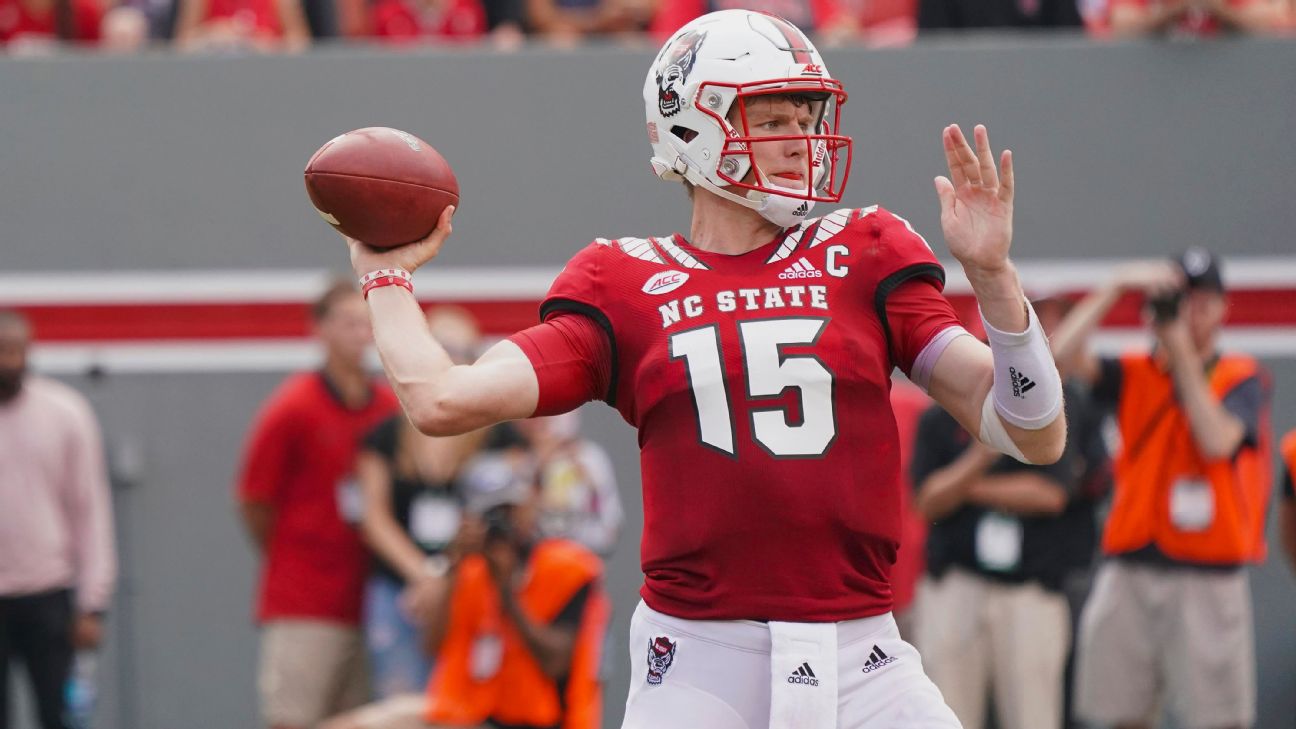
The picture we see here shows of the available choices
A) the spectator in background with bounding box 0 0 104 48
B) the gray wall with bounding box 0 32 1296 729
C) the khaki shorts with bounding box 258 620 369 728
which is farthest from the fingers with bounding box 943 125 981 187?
the spectator in background with bounding box 0 0 104 48

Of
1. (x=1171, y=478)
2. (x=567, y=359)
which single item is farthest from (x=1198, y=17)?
(x=567, y=359)

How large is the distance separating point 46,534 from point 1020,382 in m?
4.65

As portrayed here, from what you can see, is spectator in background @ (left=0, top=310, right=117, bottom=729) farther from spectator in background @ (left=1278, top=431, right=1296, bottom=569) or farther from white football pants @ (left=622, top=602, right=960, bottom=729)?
spectator in background @ (left=1278, top=431, right=1296, bottom=569)

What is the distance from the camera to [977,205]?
2.97m

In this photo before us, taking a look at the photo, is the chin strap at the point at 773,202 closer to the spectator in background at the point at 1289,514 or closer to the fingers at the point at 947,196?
the fingers at the point at 947,196

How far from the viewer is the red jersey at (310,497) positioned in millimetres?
6539

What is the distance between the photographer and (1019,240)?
24.8 feet

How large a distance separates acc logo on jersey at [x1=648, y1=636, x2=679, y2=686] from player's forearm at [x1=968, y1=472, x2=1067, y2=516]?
326cm

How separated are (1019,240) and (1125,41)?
0.91 metres

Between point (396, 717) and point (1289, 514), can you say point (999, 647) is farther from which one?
point (396, 717)

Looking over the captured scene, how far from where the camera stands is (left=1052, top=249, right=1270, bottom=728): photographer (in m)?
6.38

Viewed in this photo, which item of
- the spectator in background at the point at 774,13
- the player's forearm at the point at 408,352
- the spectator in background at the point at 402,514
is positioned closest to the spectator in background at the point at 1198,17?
the spectator in background at the point at 774,13

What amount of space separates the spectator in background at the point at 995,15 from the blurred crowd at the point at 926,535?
5.38 feet

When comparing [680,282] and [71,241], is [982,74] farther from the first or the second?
[680,282]
